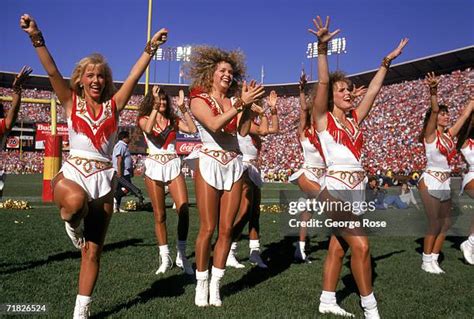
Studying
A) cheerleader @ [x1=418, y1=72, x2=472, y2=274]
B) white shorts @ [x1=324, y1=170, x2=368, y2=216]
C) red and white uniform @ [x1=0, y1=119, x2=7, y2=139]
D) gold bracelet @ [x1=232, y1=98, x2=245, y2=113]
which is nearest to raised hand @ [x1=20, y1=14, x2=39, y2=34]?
gold bracelet @ [x1=232, y1=98, x2=245, y2=113]

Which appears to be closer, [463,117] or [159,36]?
[159,36]

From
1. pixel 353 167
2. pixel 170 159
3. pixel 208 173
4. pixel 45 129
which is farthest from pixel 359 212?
pixel 45 129

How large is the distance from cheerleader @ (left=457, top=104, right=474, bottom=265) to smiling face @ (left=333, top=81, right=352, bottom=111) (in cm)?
298

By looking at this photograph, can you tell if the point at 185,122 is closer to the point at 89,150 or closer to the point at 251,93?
the point at 251,93

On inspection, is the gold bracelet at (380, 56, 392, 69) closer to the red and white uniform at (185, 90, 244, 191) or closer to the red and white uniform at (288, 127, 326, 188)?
the red and white uniform at (185, 90, 244, 191)

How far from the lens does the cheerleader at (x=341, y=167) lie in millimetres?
3346

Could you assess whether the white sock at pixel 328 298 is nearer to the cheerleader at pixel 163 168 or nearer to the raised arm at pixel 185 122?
the cheerleader at pixel 163 168

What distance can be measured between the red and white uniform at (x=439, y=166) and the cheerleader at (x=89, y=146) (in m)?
4.04

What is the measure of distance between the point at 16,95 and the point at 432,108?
4628mm

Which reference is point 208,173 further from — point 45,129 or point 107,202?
point 45,129

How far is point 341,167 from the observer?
3568mm

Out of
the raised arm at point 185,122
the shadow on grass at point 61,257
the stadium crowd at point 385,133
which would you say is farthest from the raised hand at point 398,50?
the stadium crowd at point 385,133

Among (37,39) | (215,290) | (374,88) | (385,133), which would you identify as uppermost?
(37,39)

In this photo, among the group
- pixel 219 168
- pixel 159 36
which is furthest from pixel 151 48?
pixel 219 168
